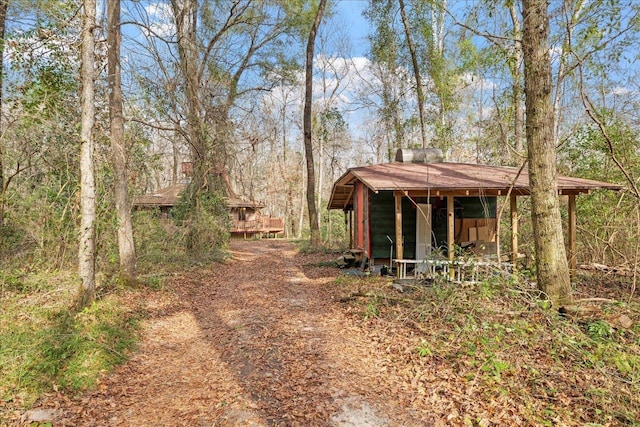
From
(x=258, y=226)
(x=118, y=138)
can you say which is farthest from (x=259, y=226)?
(x=118, y=138)

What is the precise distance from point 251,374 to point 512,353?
3390mm

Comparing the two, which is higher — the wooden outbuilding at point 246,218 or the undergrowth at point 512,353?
the wooden outbuilding at point 246,218

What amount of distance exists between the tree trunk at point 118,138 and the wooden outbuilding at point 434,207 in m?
5.79

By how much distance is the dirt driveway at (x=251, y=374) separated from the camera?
3.87 m

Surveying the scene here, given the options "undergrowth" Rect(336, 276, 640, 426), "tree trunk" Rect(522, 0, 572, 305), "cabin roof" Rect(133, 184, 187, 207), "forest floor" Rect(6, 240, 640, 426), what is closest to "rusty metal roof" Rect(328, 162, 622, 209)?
"tree trunk" Rect(522, 0, 572, 305)

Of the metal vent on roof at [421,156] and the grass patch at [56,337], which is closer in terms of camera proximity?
the grass patch at [56,337]

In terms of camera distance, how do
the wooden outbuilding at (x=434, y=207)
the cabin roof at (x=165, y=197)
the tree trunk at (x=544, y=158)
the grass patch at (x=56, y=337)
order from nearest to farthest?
the grass patch at (x=56, y=337), the tree trunk at (x=544, y=158), the wooden outbuilding at (x=434, y=207), the cabin roof at (x=165, y=197)

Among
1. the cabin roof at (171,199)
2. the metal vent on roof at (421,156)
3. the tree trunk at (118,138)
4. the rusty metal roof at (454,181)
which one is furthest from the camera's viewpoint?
the cabin roof at (171,199)

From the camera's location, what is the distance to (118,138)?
8.15 metres

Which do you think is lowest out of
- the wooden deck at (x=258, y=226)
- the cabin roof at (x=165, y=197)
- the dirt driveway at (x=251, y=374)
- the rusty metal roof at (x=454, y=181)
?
the dirt driveway at (x=251, y=374)

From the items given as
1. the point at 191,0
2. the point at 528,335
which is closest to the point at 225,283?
the point at 528,335

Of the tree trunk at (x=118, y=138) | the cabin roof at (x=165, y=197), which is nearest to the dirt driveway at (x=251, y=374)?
the tree trunk at (x=118, y=138)

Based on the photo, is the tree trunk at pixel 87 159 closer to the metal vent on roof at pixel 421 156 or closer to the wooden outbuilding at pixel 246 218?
the metal vent on roof at pixel 421 156

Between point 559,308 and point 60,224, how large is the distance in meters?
8.79
